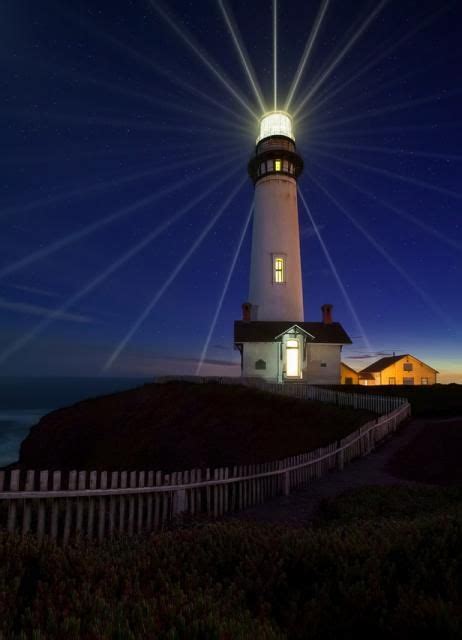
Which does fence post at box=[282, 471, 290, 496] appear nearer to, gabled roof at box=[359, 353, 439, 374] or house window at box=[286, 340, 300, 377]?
house window at box=[286, 340, 300, 377]

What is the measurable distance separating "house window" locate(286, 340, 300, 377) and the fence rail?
20586mm

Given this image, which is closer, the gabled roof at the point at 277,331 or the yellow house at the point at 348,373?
the gabled roof at the point at 277,331

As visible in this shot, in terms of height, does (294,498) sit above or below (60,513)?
below

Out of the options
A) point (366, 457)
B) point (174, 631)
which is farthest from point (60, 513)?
point (366, 457)

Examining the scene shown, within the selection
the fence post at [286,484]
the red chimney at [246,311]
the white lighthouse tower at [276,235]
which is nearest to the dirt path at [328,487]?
the fence post at [286,484]

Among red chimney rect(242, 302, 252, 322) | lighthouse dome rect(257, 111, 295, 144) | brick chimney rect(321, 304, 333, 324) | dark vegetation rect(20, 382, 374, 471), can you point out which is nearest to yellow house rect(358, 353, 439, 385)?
brick chimney rect(321, 304, 333, 324)

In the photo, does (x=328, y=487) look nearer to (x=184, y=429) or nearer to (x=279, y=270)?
(x=184, y=429)

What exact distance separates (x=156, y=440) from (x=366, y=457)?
10.9m

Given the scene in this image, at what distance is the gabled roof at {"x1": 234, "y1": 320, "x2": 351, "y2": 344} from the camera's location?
32062mm

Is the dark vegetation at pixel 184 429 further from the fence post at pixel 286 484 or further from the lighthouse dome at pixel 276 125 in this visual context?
the lighthouse dome at pixel 276 125

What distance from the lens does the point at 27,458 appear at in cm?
2883

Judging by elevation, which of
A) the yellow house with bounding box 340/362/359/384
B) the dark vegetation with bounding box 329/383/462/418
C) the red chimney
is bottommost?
the dark vegetation with bounding box 329/383/462/418

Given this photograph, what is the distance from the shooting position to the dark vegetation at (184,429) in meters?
17.5

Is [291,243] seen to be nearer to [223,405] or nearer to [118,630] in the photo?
[223,405]
